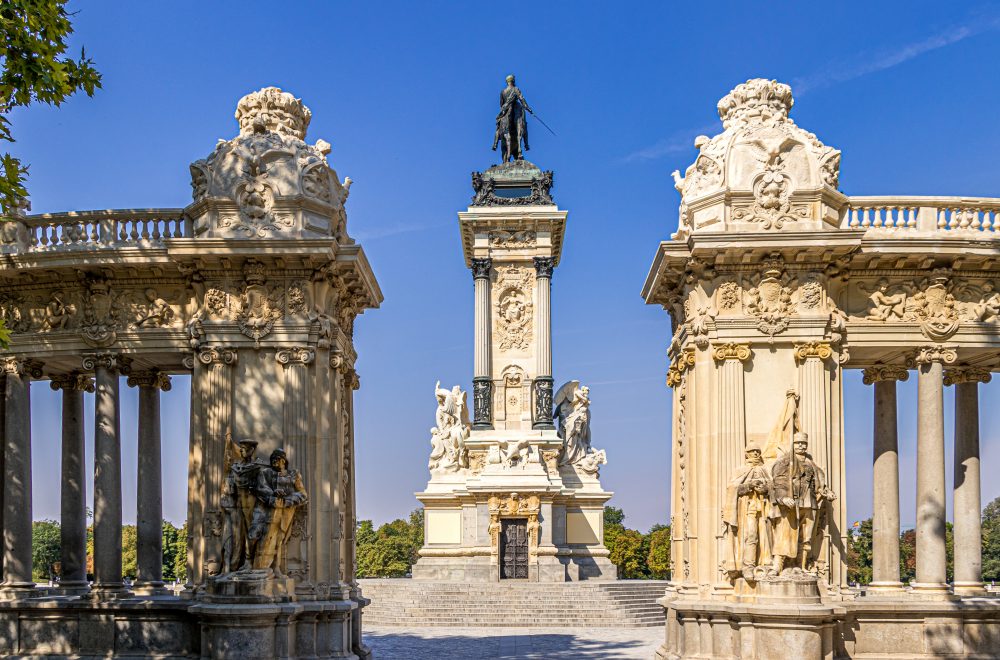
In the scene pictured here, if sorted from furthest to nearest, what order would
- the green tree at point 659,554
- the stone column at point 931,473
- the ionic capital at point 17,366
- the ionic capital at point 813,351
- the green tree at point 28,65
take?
the green tree at point 659,554 < the ionic capital at point 17,366 < the stone column at point 931,473 < the ionic capital at point 813,351 < the green tree at point 28,65

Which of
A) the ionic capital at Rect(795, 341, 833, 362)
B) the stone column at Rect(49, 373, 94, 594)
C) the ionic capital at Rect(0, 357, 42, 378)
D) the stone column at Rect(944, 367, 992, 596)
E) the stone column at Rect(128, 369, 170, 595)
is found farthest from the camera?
the stone column at Rect(128, 369, 170, 595)

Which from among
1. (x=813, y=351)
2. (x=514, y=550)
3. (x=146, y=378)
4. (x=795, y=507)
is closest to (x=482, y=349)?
(x=514, y=550)

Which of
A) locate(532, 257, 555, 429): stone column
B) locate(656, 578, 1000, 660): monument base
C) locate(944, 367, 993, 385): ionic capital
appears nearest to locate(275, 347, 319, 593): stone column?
locate(656, 578, 1000, 660): monument base

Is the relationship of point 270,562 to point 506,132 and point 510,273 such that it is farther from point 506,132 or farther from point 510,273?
point 506,132

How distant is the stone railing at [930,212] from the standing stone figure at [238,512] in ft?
37.7

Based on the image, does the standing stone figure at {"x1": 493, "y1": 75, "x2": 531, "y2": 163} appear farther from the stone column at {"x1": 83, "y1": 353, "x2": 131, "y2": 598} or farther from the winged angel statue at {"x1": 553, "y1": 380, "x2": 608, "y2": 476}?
the stone column at {"x1": 83, "y1": 353, "x2": 131, "y2": 598}

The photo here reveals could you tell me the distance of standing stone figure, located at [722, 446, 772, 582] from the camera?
1898cm

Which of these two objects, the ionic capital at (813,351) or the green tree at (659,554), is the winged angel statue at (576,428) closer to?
the ionic capital at (813,351)

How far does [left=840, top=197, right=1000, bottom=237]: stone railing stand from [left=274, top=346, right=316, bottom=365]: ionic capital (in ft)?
32.6

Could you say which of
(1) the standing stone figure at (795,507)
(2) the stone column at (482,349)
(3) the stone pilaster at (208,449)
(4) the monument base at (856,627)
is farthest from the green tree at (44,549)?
(1) the standing stone figure at (795,507)

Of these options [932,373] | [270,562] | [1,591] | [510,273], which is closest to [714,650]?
[932,373]

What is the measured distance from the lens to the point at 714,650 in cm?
1948

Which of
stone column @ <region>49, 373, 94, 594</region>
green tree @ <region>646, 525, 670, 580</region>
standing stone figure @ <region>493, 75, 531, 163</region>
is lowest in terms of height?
green tree @ <region>646, 525, 670, 580</region>

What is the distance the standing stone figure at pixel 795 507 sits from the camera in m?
18.8
